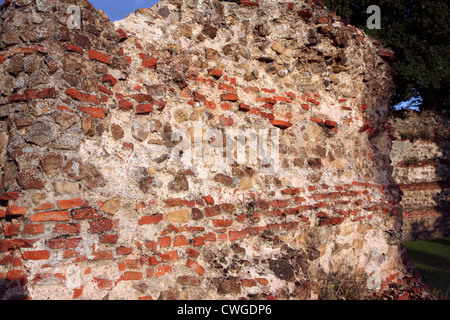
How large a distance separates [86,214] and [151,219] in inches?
19.9

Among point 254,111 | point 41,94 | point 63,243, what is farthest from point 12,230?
point 254,111

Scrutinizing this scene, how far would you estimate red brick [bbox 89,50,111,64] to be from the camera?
2904mm

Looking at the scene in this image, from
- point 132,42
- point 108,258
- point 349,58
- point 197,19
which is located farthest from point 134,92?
point 349,58

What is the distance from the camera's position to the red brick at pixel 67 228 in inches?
98.7

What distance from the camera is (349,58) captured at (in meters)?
4.56

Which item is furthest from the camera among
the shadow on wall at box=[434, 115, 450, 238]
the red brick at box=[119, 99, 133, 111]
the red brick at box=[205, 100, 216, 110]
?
the shadow on wall at box=[434, 115, 450, 238]

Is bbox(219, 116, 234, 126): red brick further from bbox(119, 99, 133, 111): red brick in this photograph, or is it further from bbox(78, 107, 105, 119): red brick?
bbox(78, 107, 105, 119): red brick

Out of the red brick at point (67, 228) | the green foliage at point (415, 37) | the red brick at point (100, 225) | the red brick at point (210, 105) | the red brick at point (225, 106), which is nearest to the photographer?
the red brick at point (67, 228)

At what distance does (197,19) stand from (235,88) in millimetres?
764

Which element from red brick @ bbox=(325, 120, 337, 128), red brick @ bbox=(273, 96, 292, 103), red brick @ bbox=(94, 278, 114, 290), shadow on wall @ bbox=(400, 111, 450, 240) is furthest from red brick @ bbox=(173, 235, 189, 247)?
shadow on wall @ bbox=(400, 111, 450, 240)

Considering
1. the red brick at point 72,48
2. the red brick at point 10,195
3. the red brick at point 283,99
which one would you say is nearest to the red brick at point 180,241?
the red brick at point 10,195

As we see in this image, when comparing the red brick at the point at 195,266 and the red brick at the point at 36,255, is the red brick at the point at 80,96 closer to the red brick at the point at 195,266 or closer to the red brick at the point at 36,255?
the red brick at the point at 36,255

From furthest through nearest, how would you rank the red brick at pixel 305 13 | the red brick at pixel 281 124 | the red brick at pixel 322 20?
the red brick at pixel 322 20, the red brick at pixel 305 13, the red brick at pixel 281 124

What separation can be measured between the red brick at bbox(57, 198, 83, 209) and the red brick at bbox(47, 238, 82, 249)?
0.23m
